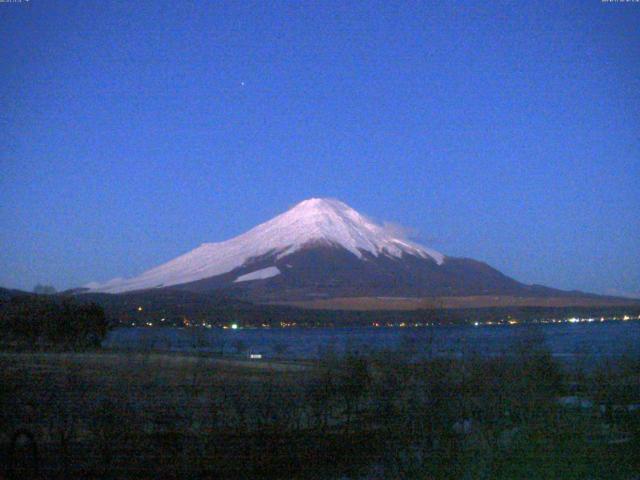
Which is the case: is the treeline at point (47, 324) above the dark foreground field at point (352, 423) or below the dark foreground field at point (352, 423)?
above

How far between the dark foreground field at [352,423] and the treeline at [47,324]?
1731 cm

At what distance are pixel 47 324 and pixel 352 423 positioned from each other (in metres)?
24.1

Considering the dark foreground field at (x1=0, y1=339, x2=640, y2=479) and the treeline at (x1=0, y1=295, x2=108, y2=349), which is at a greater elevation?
the treeline at (x1=0, y1=295, x2=108, y2=349)

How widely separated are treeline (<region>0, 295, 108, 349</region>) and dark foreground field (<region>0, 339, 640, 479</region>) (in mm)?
17314

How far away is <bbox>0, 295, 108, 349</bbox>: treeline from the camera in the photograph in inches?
1478

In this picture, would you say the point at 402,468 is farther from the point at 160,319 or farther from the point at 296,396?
the point at 160,319

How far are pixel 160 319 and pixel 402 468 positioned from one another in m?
50.1

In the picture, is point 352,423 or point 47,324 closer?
point 352,423

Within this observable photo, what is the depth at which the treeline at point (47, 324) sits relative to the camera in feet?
123

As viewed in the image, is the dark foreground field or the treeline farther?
the treeline

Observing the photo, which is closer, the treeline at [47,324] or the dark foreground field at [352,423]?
the dark foreground field at [352,423]

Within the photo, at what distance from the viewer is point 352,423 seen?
17.8m

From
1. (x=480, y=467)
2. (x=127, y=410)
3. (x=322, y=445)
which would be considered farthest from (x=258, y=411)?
(x=480, y=467)

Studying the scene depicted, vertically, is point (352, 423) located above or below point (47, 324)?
below
